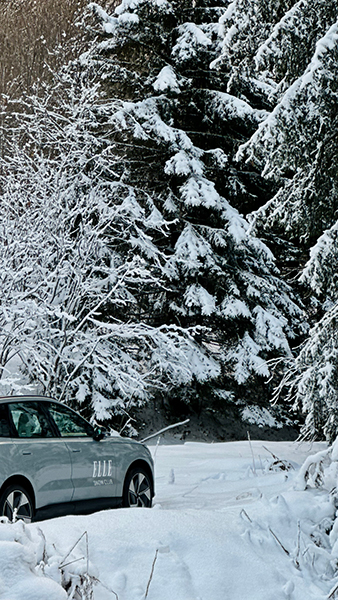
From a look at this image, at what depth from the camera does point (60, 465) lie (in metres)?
7.75

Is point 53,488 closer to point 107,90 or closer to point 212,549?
point 212,549

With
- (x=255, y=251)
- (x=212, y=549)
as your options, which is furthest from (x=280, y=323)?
(x=212, y=549)

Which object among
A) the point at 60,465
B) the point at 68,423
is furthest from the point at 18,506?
the point at 68,423

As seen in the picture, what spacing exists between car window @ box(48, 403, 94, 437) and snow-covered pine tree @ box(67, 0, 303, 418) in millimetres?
9684

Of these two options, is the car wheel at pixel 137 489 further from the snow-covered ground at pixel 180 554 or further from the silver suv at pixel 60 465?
the snow-covered ground at pixel 180 554

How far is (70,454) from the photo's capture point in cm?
798

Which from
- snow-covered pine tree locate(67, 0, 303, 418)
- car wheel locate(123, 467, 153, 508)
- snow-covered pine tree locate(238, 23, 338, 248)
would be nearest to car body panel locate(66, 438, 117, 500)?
car wheel locate(123, 467, 153, 508)

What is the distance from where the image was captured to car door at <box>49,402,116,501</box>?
805cm

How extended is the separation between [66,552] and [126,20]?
16.7 metres

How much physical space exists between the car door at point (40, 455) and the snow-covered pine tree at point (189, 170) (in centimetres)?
Result: 1035

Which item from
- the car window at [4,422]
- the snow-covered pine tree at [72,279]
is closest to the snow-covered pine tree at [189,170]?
the snow-covered pine tree at [72,279]

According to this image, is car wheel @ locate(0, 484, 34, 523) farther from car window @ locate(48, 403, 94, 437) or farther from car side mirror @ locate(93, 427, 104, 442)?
car side mirror @ locate(93, 427, 104, 442)

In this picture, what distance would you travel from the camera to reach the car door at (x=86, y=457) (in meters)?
8.05

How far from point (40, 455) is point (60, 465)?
1.19 feet
